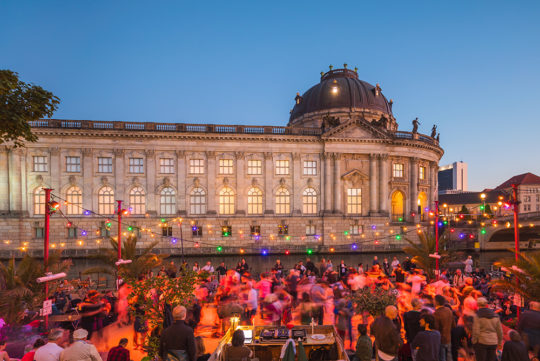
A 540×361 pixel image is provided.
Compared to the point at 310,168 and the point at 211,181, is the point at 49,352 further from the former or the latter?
the point at 310,168

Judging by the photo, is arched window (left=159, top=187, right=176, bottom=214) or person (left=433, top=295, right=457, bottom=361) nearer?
person (left=433, top=295, right=457, bottom=361)

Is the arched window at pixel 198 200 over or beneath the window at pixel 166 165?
beneath

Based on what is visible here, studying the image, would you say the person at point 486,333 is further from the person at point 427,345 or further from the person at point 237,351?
the person at point 237,351

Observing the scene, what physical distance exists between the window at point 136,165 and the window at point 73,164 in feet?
18.9

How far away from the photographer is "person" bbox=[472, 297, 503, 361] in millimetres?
7953

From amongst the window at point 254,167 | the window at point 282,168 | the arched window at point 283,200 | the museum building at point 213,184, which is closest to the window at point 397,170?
the museum building at point 213,184

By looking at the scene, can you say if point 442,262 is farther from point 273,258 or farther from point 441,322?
point 273,258

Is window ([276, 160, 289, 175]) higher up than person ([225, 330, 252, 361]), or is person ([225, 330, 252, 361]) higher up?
window ([276, 160, 289, 175])

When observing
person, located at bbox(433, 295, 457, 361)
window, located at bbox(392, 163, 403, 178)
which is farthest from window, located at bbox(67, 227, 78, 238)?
person, located at bbox(433, 295, 457, 361)

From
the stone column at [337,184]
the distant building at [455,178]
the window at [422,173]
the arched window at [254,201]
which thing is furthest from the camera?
the distant building at [455,178]

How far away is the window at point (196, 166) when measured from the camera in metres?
41.8

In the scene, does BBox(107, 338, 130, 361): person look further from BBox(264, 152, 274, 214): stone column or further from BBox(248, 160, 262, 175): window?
BBox(248, 160, 262, 175): window

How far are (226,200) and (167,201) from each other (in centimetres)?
712

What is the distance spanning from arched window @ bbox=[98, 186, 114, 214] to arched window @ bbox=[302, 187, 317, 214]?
23.3 m
